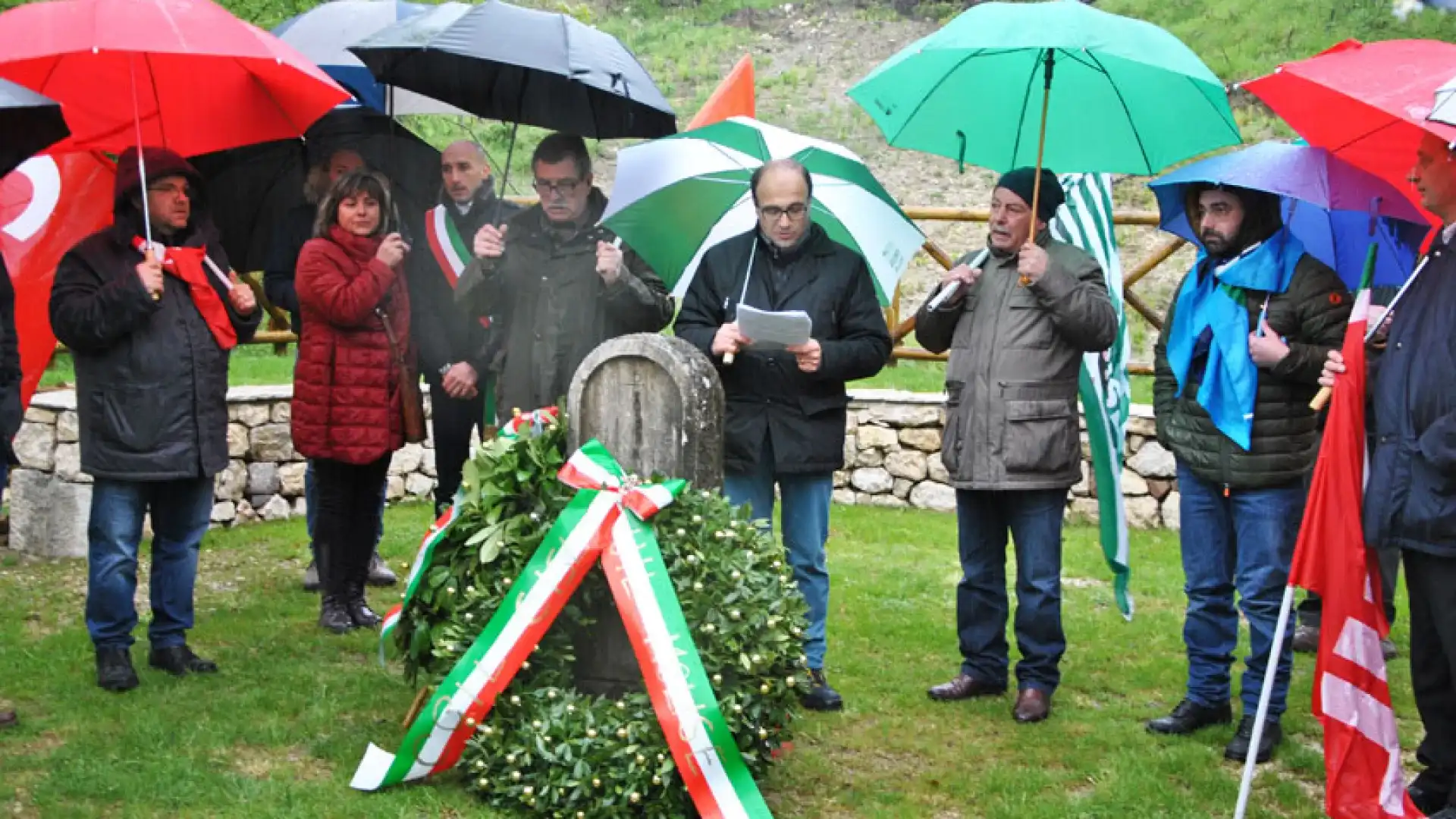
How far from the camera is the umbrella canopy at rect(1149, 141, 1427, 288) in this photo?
14.8ft

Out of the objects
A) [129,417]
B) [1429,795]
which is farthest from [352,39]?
[1429,795]

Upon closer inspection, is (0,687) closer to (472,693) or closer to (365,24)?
(472,693)

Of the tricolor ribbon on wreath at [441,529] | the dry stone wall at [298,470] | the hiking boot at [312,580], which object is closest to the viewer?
the tricolor ribbon on wreath at [441,529]

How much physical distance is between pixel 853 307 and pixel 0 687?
3.19 meters

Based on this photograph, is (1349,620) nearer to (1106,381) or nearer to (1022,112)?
(1106,381)

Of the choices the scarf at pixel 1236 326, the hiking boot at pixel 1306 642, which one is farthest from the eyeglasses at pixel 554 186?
the hiking boot at pixel 1306 642

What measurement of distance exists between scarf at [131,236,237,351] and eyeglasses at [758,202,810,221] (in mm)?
1917

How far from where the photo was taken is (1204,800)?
14.2ft

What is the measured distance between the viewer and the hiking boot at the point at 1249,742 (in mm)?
4652

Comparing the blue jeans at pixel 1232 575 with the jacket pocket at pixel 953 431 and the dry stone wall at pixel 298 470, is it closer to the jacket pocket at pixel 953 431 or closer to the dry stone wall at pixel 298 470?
the jacket pocket at pixel 953 431

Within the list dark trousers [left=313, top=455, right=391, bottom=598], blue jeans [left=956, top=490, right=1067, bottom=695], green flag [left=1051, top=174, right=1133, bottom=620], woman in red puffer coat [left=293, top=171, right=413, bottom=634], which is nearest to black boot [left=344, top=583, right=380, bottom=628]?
dark trousers [left=313, top=455, right=391, bottom=598]

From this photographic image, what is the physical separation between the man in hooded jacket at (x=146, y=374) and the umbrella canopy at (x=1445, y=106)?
12.2 feet

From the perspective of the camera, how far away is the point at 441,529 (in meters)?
4.29

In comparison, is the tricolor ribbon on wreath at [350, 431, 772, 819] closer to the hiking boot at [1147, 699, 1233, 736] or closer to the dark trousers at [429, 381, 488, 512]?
the hiking boot at [1147, 699, 1233, 736]
